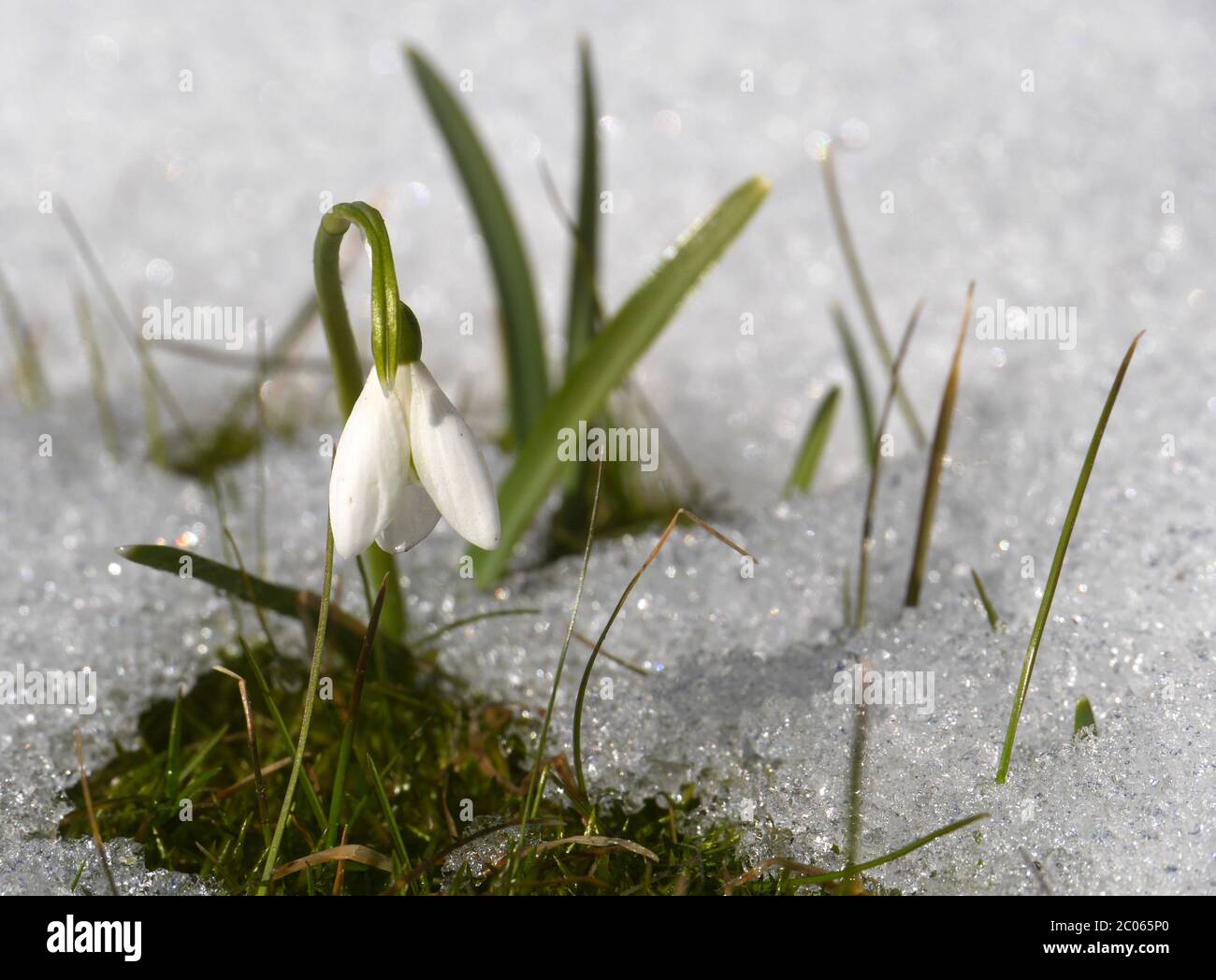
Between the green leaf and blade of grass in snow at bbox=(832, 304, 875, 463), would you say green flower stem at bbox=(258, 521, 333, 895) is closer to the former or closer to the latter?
the green leaf

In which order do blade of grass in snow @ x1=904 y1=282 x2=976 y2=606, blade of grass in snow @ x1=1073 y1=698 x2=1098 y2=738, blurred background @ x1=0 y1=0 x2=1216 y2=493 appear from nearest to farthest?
blade of grass in snow @ x1=1073 y1=698 x2=1098 y2=738 → blade of grass in snow @ x1=904 y1=282 x2=976 y2=606 → blurred background @ x1=0 y1=0 x2=1216 y2=493

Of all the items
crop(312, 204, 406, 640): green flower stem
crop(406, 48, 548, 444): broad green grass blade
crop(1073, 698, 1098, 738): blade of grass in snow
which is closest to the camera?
crop(312, 204, 406, 640): green flower stem

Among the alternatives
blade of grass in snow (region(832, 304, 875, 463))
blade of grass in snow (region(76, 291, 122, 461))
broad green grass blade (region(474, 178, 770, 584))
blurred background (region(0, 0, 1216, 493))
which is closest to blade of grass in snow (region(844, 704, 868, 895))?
broad green grass blade (region(474, 178, 770, 584))

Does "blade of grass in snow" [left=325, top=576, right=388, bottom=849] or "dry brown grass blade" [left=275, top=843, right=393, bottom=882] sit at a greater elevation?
"blade of grass in snow" [left=325, top=576, right=388, bottom=849]

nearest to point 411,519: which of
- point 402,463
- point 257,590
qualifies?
point 402,463

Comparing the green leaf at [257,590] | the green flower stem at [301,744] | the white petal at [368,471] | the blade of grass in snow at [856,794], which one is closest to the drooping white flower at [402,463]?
the white petal at [368,471]
